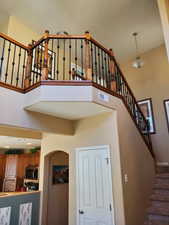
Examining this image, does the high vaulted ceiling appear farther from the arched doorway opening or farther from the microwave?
the microwave

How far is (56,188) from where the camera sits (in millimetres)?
4914

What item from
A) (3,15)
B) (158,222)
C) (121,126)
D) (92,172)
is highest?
(3,15)

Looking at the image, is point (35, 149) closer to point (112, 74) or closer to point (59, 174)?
point (59, 174)

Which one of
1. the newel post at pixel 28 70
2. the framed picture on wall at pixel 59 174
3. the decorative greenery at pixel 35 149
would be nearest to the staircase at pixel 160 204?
the framed picture on wall at pixel 59 174

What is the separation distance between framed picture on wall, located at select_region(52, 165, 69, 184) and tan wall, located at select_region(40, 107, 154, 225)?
99 centimetres

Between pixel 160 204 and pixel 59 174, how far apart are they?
113 inches

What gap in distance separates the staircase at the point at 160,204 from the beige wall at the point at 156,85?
173 centimetres

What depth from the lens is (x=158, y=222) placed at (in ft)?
9.43

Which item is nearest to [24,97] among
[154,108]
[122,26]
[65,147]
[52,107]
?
[52,107]

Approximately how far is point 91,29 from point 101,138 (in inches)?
139

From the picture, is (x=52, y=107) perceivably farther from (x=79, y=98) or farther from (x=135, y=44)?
(x=135, y=44)

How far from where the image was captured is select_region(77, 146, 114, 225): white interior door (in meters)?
3.14

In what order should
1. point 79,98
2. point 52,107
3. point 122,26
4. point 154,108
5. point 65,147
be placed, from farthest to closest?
point 154,108, point 122,26, point 65,147, point 52,107, point 79,98

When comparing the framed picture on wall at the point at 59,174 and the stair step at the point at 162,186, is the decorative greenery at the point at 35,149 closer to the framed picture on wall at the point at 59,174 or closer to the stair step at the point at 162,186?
the framed picture on wall at the point at 59,174
